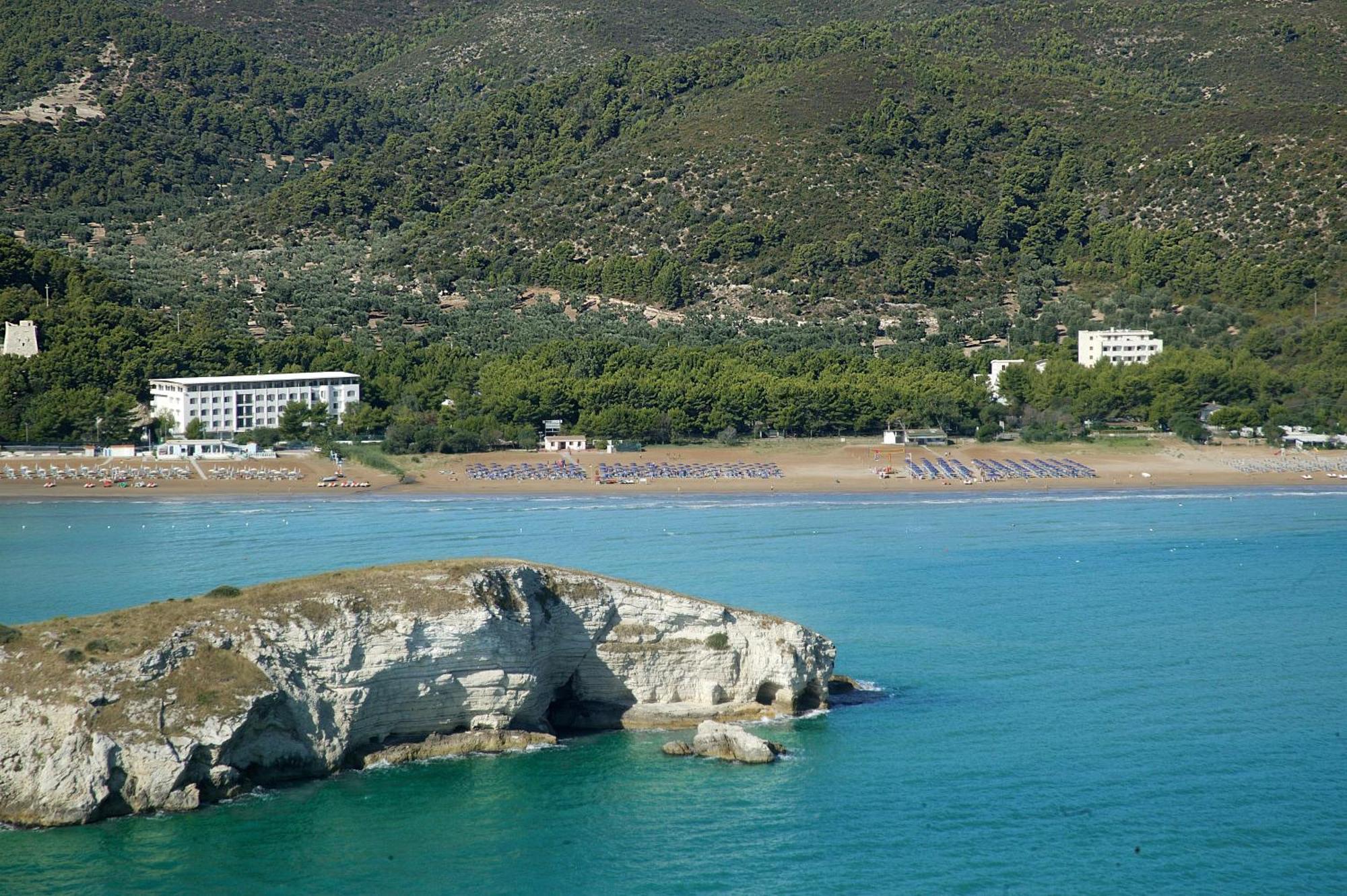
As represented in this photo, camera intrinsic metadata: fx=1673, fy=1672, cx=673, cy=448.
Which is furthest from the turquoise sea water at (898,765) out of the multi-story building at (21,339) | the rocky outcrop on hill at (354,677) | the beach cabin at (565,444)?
the multi-story building at (21,339)

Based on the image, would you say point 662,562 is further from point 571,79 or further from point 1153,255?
point 571,79

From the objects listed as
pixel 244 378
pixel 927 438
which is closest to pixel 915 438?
pixel 927 438

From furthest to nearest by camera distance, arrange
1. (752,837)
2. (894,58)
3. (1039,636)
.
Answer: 1. (894,58)
2. (1039,636)
3. (752,837)

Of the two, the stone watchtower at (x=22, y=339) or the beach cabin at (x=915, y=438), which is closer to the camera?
the beach cabin at (x=915, y=438)

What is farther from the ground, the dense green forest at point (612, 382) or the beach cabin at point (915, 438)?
the dense green forest at point (612, 382)

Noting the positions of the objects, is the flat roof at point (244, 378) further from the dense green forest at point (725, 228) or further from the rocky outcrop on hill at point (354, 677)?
the rocky outcrop on hill at point (354, 677)

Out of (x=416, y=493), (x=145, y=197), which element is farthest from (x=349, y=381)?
(x=145, y=197)
